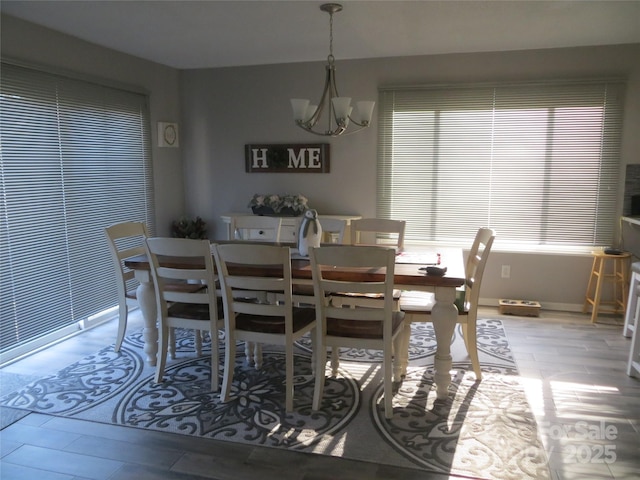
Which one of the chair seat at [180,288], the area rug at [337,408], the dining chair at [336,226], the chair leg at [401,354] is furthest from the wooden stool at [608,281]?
the chair seat at [180,288]

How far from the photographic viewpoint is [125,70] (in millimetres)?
4570

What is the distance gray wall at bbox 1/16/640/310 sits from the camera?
439 cm

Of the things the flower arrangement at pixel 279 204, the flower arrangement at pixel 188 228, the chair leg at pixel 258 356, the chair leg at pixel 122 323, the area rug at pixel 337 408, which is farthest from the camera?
the flower arrangement at pixel 188 228

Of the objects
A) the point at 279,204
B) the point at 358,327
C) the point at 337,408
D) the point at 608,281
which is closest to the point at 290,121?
the point at 279,204

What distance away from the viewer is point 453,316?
2.79 meters

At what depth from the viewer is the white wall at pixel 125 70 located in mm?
3516

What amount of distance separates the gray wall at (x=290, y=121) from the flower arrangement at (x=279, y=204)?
31cm

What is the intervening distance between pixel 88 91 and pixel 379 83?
8.69ft

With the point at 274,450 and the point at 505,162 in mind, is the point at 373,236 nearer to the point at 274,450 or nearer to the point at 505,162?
the point at 505,162

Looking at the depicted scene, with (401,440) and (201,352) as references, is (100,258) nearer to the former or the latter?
(201,352)

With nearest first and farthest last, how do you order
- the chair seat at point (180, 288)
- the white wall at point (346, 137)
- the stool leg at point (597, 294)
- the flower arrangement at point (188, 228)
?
the chair seat at point (180, 288) < the stool leg at point (597, 294) < the white wall at point (346, 137) < the flower arrangement at point (188, 228)

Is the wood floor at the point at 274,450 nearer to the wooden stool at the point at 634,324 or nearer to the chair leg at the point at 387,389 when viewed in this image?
the wooden stool at the point at 634,324

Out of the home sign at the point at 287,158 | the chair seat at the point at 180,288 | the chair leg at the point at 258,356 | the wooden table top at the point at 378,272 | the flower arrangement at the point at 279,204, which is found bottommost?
the chair leg at the point at 258,356

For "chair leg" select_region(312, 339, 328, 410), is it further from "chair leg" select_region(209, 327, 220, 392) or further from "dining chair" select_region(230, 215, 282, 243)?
"dining chair" select_region(230, 215, 282, 243)
